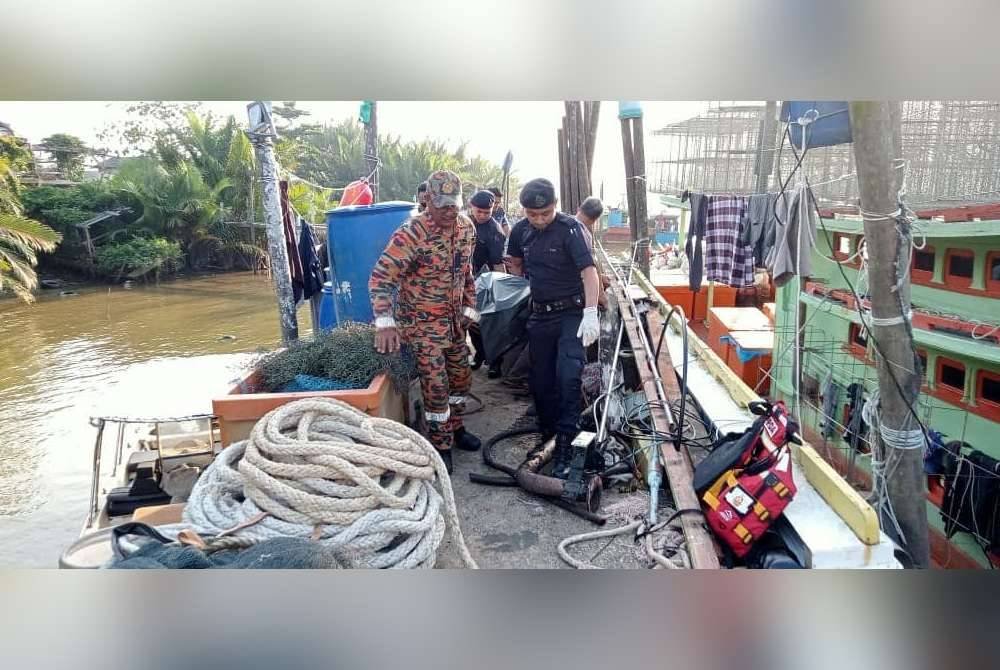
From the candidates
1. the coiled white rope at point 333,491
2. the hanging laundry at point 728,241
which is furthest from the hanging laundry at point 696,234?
the coiled white rope at point 333,491

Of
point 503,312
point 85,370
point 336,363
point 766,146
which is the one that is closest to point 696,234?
point 766,146

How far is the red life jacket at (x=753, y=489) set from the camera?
2848mm

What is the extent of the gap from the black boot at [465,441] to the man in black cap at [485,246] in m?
1.46

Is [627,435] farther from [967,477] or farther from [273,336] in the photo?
[273,336]

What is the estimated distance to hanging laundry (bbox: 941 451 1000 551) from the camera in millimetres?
4691

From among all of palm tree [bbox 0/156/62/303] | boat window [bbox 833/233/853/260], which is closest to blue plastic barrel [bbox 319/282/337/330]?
boat window [bbox 833/233/853/260]

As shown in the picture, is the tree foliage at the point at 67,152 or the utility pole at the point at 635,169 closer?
the utility pole at the point at 635,169

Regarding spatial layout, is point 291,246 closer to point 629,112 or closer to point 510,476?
point 510,476

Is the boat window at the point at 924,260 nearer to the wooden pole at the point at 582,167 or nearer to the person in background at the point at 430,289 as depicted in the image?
the person in background at the point at 430,289

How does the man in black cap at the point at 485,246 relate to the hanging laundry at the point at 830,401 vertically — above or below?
above

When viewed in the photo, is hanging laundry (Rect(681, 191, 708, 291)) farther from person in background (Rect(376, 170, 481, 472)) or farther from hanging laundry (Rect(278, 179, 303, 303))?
hanging laundry (Rect(278, 179, 303, 303))

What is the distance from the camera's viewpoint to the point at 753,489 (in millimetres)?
2881

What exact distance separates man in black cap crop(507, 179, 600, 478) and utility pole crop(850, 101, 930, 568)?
1.60 metres

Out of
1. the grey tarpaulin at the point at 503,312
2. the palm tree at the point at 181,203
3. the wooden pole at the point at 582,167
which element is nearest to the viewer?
the grey tarpaulin at the point at 503,312
